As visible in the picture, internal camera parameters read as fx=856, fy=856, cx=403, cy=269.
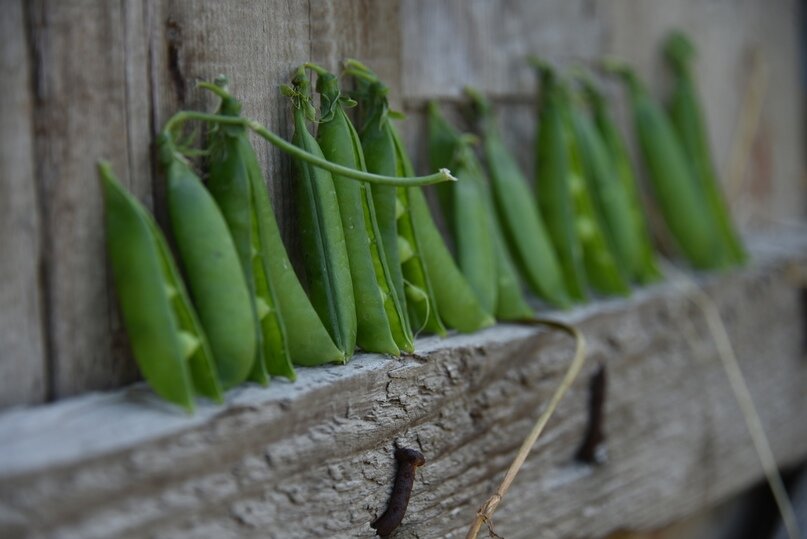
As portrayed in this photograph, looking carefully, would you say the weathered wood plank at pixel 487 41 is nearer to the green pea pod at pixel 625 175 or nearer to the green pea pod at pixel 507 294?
the green pea pod at pixel 625 175

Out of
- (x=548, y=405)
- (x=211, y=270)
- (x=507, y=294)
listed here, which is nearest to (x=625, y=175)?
(x=507, y=294)

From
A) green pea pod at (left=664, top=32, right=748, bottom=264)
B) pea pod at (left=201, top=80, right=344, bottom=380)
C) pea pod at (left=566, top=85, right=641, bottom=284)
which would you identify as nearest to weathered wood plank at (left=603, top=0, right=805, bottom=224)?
green pea pod at (left=664, top=32, right=748, bottom=264)

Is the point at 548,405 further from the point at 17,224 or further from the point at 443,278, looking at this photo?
the point at 17,224

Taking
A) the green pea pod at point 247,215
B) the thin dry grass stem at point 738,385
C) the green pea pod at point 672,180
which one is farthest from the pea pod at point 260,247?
the green pea pod at point 672,180

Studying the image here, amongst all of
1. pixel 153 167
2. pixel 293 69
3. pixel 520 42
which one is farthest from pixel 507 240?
pixel 153 167

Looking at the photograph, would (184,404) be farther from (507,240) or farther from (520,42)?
(520,42)
